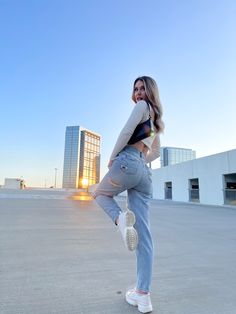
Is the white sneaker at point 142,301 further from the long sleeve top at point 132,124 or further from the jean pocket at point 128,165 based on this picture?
the long sleeve top at point 132,124

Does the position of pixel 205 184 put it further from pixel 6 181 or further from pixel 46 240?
pixel 6 181

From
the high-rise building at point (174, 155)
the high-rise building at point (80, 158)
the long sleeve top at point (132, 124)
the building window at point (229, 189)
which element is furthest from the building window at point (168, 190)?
the high-rise building at point (80, 158)

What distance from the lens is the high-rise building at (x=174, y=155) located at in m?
39.8

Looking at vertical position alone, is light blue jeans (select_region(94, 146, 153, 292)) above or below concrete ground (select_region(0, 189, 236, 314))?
above

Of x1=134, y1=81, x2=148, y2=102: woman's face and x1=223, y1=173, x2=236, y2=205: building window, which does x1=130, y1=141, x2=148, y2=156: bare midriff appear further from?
x1=223, y1=173, x2=236, y2=205: building window

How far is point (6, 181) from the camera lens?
59844 millimetres

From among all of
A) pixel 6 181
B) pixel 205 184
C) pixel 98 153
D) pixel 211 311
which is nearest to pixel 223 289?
pixel 211 311

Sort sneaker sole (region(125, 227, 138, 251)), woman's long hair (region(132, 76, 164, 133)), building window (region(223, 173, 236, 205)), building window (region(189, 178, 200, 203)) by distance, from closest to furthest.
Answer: sneaker sole (region(125, 227, 138, 251)), woman's long hair (region(132, 76, 164, 133)), building window (region(223, 173, 236, 205)), building window (region(189, 178, 200, 203))

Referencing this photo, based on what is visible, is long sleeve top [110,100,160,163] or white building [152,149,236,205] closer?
long sleeve top [110,100,160,163]

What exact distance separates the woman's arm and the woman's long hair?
0.15m

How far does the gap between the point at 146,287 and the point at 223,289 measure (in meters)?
0.74

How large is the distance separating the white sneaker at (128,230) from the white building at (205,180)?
15928 millimetres

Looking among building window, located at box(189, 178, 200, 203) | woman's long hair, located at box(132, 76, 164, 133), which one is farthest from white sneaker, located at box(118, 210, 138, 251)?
building window, located at box(189, 178, 200, 203)

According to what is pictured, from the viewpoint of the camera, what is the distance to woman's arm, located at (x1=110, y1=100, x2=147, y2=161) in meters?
1.36
